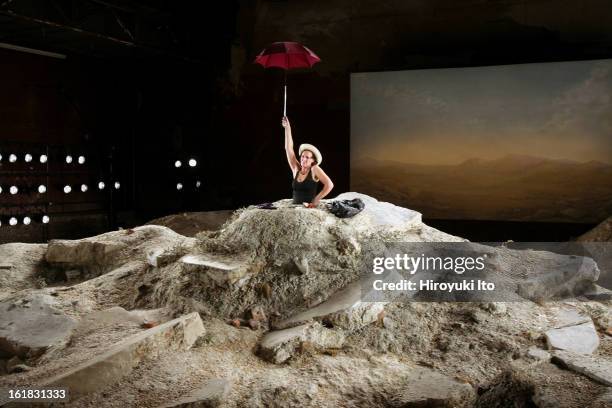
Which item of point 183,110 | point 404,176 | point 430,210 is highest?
point 183,110

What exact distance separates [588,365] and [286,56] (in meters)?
5.49

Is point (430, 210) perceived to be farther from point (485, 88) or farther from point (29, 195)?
point (29, 195)

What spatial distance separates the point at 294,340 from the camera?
5.15 meters

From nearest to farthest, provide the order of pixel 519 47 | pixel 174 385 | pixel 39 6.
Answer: pixel 174 385, pixel 39 6, pixel 519 47

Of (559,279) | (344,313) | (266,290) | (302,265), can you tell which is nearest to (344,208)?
(302,265)

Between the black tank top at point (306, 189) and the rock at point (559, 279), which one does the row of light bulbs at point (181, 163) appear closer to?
the black tank top at point (306, 189)

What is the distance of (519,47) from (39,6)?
29.9 ft

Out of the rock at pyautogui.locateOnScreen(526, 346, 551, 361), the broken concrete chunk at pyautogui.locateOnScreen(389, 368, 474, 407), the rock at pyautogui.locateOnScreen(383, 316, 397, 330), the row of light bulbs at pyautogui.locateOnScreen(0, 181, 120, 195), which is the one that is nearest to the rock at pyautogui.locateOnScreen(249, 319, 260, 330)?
the rock at pyautogui.locateOnScreen(383, 316, 397, 330)

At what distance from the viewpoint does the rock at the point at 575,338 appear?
5.18 meters

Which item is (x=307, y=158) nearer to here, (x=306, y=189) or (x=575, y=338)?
(x=306, y=189)

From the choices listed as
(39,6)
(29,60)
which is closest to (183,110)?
(29,60)

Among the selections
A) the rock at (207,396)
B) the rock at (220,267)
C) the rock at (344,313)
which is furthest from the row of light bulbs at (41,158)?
the rock at (207,396)

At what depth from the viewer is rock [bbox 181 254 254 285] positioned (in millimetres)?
6023

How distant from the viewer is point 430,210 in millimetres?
12117
